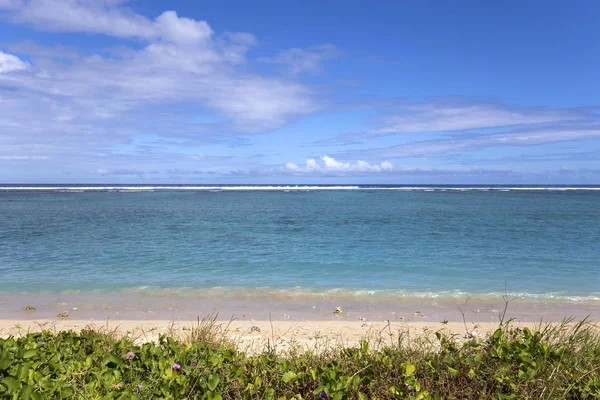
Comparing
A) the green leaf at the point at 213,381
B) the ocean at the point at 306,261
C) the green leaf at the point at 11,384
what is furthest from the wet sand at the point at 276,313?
the green leaf at the point at 11,384

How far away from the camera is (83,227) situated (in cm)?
2209

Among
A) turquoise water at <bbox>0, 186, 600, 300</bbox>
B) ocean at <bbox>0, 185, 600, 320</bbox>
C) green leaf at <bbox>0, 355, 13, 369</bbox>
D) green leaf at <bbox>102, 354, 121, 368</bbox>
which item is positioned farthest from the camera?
turquoise water at <bbox>0, 186, 600, 300</bbox>

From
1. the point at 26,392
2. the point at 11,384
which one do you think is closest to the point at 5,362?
the point at 11,384

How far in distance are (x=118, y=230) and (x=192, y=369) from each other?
64.0 feet

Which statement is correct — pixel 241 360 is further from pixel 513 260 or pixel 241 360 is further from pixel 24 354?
pixel 513 260

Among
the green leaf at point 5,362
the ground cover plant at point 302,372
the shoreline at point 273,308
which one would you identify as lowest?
the shoreline at point 273,308

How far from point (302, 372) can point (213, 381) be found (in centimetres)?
79

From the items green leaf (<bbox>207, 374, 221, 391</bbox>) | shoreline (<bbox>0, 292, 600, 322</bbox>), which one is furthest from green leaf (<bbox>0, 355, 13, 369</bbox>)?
shoreline (<bbox>0, 292, 600, 322</bbox>)

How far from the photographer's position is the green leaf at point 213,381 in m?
3.17

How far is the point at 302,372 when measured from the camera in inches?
140

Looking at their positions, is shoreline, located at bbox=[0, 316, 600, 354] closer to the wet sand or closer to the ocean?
the wet sand

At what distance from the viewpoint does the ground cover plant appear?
10.3ft

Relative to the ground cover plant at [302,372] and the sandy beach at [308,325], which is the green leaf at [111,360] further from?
the sandy beach at [308,325]

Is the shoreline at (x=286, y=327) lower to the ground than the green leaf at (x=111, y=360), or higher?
lower
